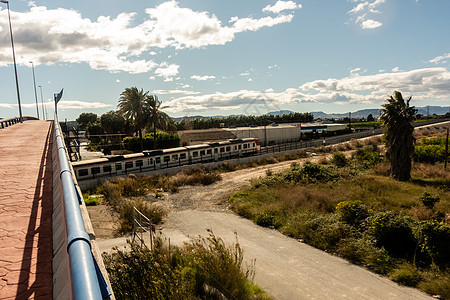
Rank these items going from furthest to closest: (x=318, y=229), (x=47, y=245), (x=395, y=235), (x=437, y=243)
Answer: (x=318, y=229) < (x=395, y=235) < (x=437, y=243) < (x=47, y=245)

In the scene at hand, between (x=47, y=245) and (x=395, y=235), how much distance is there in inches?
548

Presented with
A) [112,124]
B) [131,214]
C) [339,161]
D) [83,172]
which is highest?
[112,124]

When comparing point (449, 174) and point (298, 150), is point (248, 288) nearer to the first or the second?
point (449, 174)

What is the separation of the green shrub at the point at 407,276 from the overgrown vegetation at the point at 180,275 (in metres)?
5.67

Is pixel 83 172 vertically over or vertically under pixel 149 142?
under

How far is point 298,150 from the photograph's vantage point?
5116 centimetres

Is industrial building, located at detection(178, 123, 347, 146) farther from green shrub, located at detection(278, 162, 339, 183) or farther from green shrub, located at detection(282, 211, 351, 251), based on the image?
green shrub, located at detection(282, 211, 351, 251)

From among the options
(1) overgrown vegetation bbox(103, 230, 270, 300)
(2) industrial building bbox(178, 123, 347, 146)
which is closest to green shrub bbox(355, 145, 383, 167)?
(2) industrial building bbox(178, 123, 347, 146)

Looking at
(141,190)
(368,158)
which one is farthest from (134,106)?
(368,158)

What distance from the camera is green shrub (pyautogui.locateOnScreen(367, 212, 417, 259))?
12195mm

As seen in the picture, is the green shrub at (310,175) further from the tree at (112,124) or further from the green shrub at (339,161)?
the tree at (112,124)

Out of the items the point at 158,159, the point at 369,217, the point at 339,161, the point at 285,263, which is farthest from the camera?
the point at 339,161

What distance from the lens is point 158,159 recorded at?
32.4m

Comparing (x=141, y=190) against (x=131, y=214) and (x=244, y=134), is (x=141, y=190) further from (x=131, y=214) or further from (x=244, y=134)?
(x=244, y=134)
